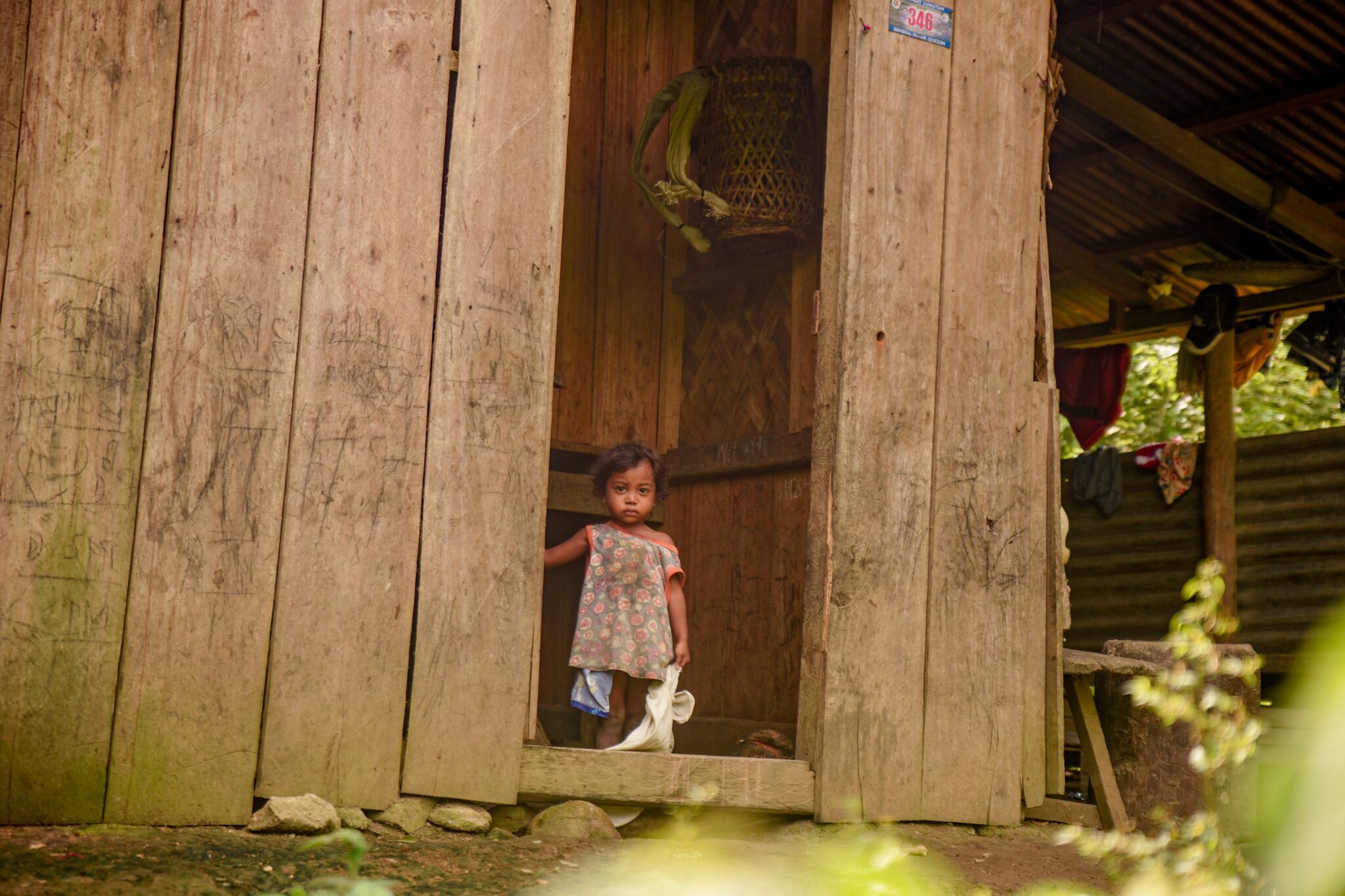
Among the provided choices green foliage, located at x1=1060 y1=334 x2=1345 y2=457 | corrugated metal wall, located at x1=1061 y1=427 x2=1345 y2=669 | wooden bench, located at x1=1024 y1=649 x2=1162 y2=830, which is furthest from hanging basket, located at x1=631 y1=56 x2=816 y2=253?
green foliage, located at x1=1060 y1=334 x2=1345 y2=457

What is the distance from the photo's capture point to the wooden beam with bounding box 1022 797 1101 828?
4363 millimetres

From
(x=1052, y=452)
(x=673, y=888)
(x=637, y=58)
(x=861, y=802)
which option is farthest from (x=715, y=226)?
(x=673, y=888)

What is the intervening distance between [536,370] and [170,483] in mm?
1013

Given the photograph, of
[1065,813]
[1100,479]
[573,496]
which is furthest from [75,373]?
[1100,479]

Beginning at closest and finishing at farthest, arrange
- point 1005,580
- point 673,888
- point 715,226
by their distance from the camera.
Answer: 1. point 673,888
2. point 1005,580
3. point 715,226

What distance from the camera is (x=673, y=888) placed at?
310 centimetres

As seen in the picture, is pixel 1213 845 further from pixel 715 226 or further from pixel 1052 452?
pixel 715 226

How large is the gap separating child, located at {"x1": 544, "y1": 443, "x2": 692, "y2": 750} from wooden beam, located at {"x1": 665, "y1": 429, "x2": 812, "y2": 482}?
530 millimetres

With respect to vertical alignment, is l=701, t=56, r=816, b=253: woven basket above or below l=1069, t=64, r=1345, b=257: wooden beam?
below

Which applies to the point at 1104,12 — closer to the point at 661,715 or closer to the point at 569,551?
the point at 569,551

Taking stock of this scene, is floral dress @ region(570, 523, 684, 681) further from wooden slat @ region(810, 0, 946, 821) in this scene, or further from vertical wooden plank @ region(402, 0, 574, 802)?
vertical wooden plank @ region(402, 0, 574, 802)

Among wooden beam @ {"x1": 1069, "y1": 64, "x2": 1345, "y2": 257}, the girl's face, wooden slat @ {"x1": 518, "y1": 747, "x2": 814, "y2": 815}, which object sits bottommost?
wooden slat @ {"x1": 518, "y1": 747, "x2": 814, "y2": 815}

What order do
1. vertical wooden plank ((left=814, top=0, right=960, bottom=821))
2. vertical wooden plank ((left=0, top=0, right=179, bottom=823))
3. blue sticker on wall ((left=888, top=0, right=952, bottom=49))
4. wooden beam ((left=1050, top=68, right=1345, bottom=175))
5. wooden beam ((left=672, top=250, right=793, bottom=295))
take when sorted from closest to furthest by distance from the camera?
vertical wooden plank ((left=0, top=0, right=179, bottom=823))
vertical wooden plank ((left=814, top=0, right=960, bottom=821))
blue sticker on wall ((left=888, top=0, right=952, bottom=49))
wooden beam ((left=672, top=250, right=793, bottom=295))
wooden beam ((left=1050, top=68, right=1345, bottom=175))

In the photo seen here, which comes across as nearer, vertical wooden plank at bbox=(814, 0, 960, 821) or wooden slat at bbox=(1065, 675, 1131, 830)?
vertical wooden plank at bbox=(814, 0, 960, 821)
